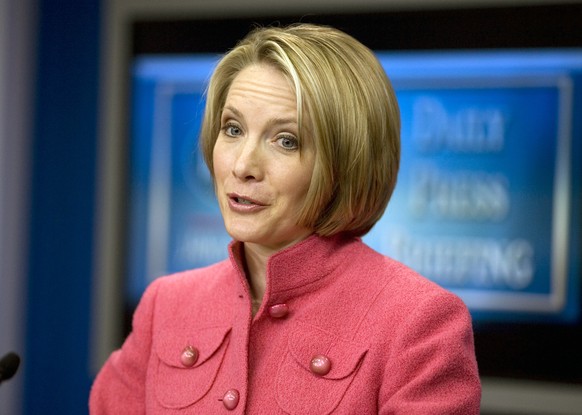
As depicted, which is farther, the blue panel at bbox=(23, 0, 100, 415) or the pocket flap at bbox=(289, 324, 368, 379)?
the blue panel at bbox=(23, 0, 100, 415)

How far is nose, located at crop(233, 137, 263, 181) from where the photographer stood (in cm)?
122

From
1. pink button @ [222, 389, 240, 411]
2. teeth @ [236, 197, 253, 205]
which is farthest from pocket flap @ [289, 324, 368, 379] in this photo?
teeth @ [236, 197, 253, 205]

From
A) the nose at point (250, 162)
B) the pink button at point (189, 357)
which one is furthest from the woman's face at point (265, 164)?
the pink button at point (189, 357)

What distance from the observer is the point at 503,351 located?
2805 millimetres

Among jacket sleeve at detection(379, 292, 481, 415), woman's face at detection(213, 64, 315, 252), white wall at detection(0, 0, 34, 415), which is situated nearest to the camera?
jacket sleeve at detection(379, 292, 481, 415)

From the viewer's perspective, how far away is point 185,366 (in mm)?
1335

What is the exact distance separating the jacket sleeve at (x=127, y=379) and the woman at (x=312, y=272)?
0.06 metres

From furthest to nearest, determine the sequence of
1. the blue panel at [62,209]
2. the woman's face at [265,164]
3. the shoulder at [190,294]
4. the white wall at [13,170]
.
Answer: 1. the blue panel at [62,209]
2. the white wall at [13,170]
3. the shoulder at [190,294]
4. the woman's face at [265,164]

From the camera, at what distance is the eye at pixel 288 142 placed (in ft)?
4.09

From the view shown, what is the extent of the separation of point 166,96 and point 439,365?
2.19 m

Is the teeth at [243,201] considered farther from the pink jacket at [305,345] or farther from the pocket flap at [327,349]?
the pocket flap at [327,349]

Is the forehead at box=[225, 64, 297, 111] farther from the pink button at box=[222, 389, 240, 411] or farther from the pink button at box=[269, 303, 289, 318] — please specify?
the pink button at box=[222, 389, 240, 411]

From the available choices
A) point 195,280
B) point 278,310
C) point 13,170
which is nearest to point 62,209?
point 13,170

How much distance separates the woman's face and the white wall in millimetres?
2194
